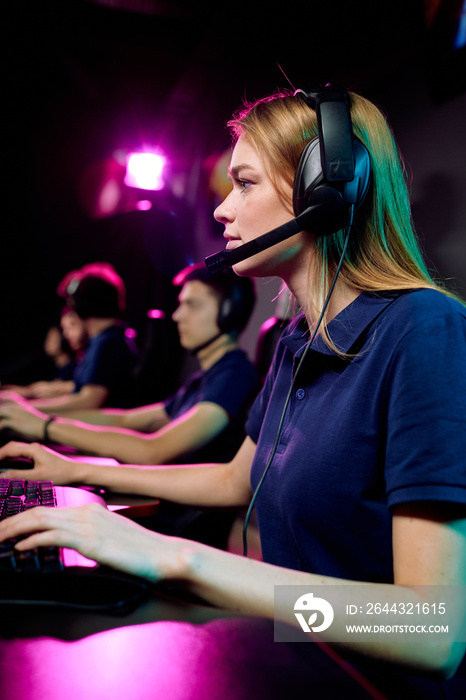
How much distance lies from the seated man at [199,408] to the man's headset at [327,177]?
407 millimetres

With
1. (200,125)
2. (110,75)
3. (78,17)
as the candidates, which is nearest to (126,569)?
(200,125)

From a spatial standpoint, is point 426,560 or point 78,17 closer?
point 426,560

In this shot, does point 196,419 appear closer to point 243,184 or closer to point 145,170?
point 243,184

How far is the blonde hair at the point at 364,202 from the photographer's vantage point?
73 cm

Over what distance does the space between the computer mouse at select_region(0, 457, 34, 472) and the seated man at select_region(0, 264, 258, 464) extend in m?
0.29

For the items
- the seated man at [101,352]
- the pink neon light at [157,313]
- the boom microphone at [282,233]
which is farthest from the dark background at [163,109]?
the seated man at [101,352]

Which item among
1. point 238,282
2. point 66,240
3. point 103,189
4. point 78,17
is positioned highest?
point 78,17

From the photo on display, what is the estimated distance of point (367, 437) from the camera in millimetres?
599

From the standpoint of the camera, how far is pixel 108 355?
249 centimetres

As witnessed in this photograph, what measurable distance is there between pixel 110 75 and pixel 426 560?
152 inches

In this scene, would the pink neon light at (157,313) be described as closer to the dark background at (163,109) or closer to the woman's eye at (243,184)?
the dark background at (163,109)

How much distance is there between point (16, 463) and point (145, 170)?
259 centimetres

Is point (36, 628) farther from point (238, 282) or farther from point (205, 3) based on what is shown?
point (205, 3)

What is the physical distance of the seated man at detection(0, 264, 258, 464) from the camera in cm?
135
